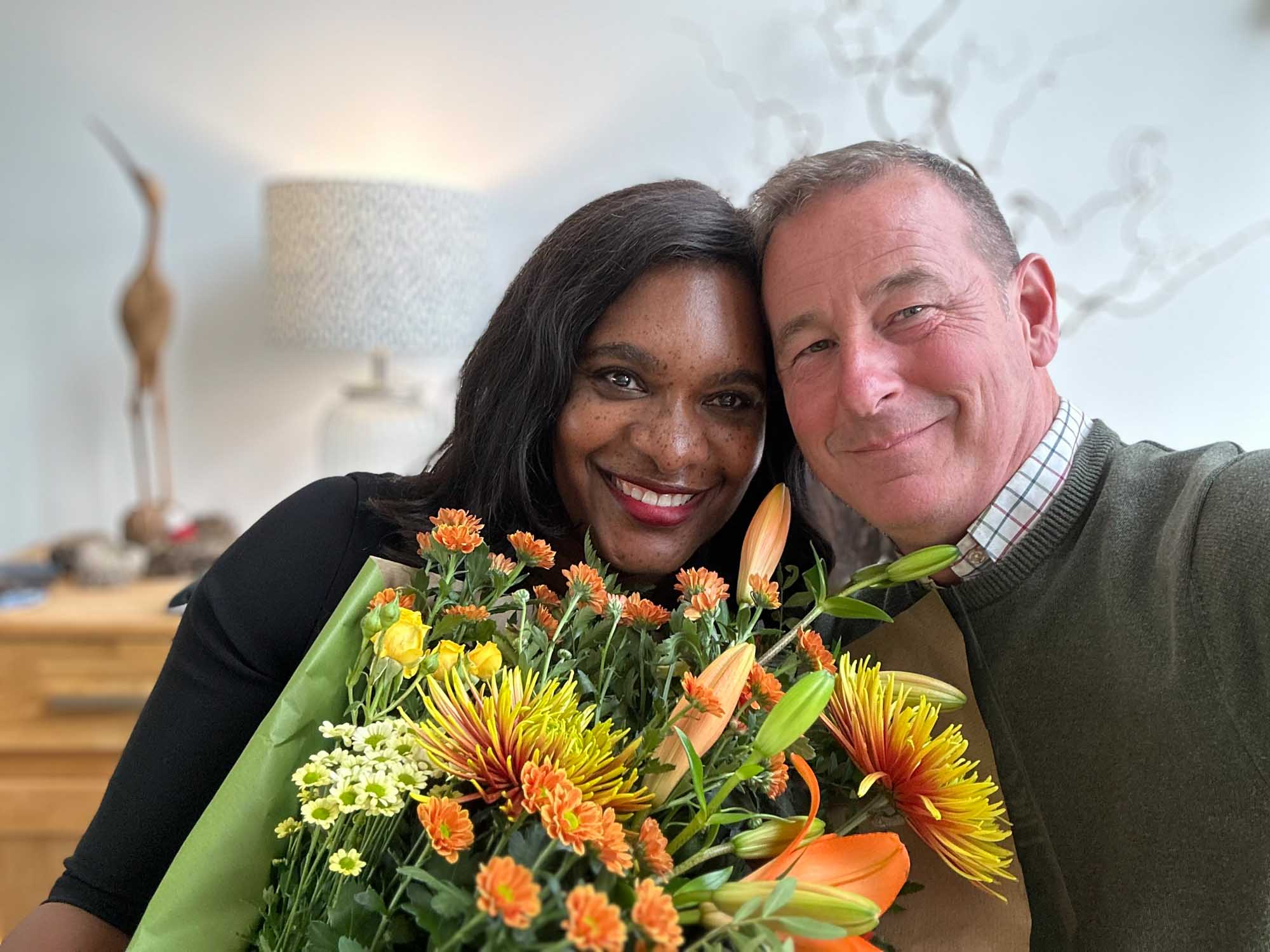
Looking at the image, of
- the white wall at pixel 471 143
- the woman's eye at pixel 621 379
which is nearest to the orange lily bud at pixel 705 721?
the woman's eye at pixel 621 379

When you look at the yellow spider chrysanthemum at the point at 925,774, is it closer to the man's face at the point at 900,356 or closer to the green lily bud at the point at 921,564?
the green lily bud at the point at 921,564

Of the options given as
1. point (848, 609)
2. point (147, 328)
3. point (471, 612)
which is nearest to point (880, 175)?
point (848, 609)

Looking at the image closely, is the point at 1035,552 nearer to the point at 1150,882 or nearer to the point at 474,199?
the point at 1150,882

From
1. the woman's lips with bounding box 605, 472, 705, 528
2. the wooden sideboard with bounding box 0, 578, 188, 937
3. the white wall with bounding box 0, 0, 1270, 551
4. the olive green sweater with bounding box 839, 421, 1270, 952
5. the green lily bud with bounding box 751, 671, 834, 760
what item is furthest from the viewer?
the white wall with bounding box 0, 0, 1270, 551

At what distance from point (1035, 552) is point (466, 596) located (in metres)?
0.53

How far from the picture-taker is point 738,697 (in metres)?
0.54

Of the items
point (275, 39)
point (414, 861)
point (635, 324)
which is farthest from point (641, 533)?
point (275, 39)

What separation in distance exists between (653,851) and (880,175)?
0.65 meters

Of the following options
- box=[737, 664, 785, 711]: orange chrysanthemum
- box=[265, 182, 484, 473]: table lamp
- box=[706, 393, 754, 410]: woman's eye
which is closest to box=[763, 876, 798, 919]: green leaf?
box=[737, 664, 785, 711]: orange chrysanthemum

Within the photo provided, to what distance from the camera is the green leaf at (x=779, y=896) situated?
435 mm

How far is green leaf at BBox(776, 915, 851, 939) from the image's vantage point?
1.43 feet

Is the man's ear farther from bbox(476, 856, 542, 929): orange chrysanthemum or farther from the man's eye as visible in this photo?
bbox(476, 856, 542, 929): orange chrysanthemum

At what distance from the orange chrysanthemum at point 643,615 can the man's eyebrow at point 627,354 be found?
351 millimetres

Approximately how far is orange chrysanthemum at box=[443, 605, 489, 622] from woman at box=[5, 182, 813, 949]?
358 mm
